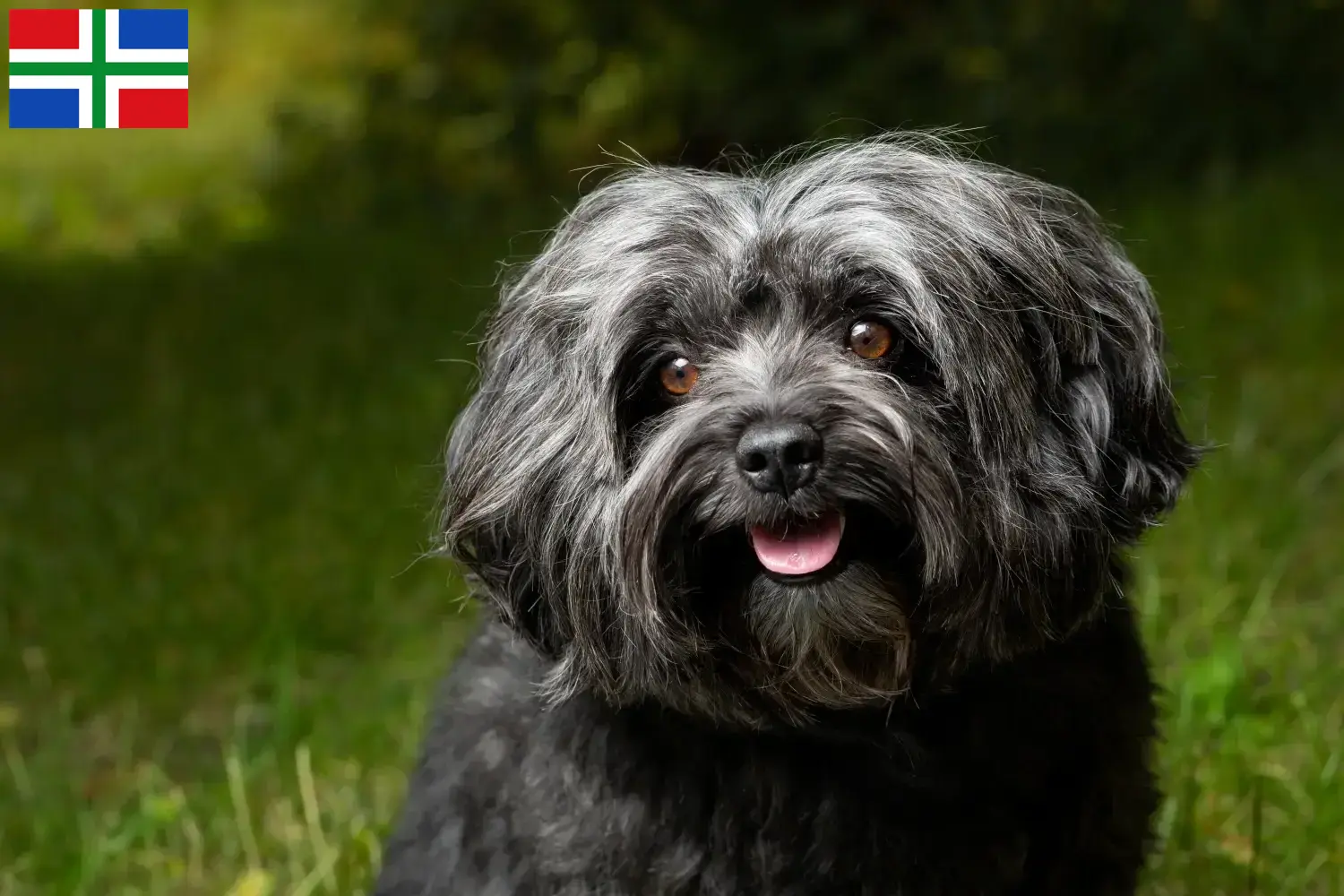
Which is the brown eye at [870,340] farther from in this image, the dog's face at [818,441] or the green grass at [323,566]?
the green grass at [323,566]

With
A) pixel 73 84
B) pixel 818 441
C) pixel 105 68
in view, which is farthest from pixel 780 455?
pixel 73 84

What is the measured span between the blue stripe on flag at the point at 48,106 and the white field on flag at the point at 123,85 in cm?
18

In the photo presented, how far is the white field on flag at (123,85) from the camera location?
5.18m

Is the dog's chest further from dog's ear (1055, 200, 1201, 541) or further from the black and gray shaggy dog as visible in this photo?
dog's ear (1055, 200, 1201, 541)

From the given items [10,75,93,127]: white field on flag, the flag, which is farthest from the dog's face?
[10,75,93,127]: white field on flag

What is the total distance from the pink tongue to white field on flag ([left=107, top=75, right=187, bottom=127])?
3506 millimetres

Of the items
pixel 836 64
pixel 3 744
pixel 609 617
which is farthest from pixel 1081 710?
pixel 836 64

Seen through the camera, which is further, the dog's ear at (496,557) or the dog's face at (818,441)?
the dog's ear at (496,557)

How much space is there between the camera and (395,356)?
7230mm

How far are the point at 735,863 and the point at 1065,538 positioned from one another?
695 millimetres

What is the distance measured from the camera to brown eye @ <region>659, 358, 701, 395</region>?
2467 mm

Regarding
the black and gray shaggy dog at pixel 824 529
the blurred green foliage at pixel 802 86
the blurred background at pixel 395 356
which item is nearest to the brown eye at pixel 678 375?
the black and gray shaggy dog at pixel 824 529

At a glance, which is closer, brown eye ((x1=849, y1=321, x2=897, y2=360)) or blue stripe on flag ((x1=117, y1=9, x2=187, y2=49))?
brown eye ((x1=849, y1=321, x2=897, y2=360))

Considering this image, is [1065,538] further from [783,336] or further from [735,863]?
[735,863]
